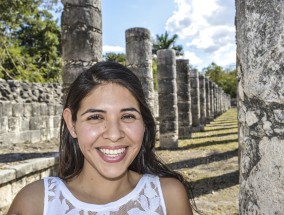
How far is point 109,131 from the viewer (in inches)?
60.7

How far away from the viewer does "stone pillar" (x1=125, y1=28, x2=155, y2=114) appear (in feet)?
34.7

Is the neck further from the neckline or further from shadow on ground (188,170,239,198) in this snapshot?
shadow on ground (188,170,239,198)

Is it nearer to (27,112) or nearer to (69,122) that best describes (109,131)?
(69,122)

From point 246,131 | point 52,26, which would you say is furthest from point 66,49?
point 52,26

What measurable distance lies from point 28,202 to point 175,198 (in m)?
0.65

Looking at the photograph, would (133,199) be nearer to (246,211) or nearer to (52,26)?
(246,211)

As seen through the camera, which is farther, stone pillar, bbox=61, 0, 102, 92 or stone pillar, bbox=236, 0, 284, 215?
stone pillar, bbox=61, 0, 102, 92

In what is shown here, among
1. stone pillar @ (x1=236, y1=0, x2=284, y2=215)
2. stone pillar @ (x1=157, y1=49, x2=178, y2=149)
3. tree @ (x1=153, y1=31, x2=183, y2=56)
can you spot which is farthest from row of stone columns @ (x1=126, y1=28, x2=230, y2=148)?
tree @ (x1=153, y1=31, x2=183, y2=56)

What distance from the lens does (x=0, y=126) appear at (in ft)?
27.7

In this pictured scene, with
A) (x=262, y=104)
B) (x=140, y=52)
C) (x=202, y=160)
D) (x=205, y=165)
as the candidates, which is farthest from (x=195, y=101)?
(x=262, y=104)

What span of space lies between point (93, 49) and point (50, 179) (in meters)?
5.94

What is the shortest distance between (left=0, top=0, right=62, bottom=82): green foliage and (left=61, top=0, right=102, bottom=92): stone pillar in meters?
7.38

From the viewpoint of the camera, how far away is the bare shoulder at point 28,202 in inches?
60.4

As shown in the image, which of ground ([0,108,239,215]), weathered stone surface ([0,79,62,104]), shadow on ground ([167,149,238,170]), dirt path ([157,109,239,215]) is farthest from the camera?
weathered stone surface ([0,79,62,104])
